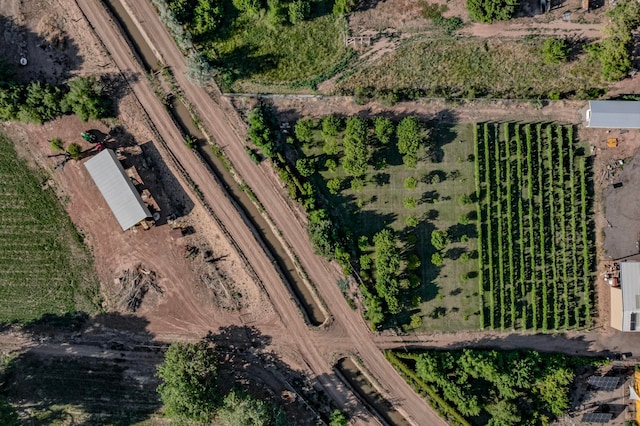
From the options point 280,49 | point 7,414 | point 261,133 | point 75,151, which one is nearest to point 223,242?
point 261,133

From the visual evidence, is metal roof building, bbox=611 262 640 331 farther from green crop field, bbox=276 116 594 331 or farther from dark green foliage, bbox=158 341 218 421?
dark green foliage, bbox=158 341 218 421

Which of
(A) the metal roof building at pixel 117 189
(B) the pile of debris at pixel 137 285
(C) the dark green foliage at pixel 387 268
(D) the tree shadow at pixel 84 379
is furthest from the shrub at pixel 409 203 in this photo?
(D) the tree shadow at pixel 84 379

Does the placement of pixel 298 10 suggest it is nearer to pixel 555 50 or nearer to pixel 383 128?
pixel 383 128

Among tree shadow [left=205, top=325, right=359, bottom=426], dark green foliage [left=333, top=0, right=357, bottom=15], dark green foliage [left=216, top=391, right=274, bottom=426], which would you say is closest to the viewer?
dark green foliage [left=216, top=391, right=274, bottom=426]

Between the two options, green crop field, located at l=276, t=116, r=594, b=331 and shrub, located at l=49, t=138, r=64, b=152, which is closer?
shrub, located at l=49, t=138, r=64, b=152

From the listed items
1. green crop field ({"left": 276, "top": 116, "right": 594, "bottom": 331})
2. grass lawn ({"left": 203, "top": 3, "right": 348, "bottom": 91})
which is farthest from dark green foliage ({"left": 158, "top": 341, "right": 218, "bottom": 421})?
grass lawn ({"left": 203, "top": 3, "right": 348, "bottom": 91})

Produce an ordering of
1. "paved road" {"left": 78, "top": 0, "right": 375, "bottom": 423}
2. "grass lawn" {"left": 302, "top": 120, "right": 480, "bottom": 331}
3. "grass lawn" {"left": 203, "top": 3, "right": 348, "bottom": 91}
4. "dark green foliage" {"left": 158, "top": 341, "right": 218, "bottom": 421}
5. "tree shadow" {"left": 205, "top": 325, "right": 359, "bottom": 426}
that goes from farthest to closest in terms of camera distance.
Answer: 1. "tree shadow" {"left": 205, "top": 325, "right": 359, "bottom": 426}
2. "grass lawn" {"left": 302, "top": 120, "right": 480, "bottom": 331}
3. "paved road" {"left": 78, "top": 0, "right": 375, "bottom": 423}
4. "grass lawn" {"left": 203, "top": 3, "right": 348, "bottom": 91}
5. "dark green foliage" {"left": 158, "top": 341, "right": 218, "bottom": 421}

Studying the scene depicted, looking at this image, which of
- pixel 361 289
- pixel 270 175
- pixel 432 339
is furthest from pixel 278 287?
pixel 432 339

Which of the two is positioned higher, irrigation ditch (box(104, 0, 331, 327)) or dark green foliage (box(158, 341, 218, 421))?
irrigation ditch (box(104, 0, 331, 327))

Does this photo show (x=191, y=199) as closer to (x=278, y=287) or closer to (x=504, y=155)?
(x=278, y=287)
